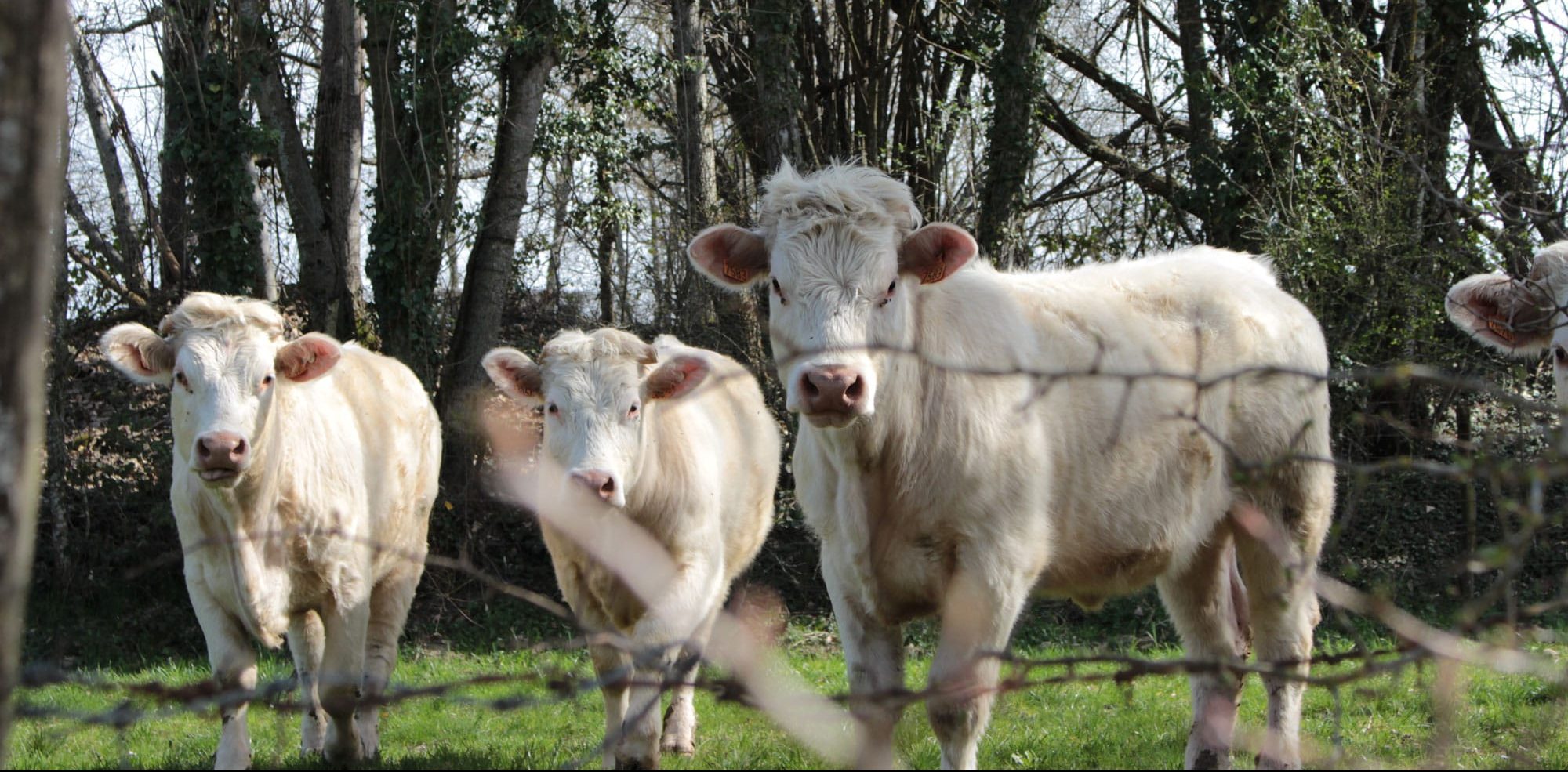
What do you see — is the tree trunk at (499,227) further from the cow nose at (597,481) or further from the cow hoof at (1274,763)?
the cow hoof at (1274,763)

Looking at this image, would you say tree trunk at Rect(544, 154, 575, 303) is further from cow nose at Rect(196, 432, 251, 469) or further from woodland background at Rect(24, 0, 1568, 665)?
cow nose at Rect(196, 432, 251, 469)

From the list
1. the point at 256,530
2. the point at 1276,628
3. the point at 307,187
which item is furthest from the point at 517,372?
the point at 307,187

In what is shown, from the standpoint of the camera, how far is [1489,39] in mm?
12695

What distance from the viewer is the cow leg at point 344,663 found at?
5887 mm

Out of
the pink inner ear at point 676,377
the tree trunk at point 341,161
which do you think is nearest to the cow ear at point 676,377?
the pink inner ear at point 676,377

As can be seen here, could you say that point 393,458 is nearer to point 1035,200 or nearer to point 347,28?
point 347,28

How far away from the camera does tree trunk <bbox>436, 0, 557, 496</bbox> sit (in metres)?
11.6

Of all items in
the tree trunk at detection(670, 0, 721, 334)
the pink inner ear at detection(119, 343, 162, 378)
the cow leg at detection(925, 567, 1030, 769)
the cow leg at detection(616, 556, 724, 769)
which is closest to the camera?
the cow leg at detection(925, 567, 1030, 769)

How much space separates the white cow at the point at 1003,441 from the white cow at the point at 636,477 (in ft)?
3.79

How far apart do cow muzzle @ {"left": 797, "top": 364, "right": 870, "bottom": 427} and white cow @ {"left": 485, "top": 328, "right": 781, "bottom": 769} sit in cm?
168

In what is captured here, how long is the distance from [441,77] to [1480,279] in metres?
8.67

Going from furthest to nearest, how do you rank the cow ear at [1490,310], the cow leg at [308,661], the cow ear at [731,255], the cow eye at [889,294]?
the cow leg at [308,661]
the cow ear at [1490,310]
the cow ear at [731,255]
the cow eye at [889,294]

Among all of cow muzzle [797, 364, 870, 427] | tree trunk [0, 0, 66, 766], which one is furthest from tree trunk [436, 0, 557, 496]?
tree trunk [0, 0, 66, 766]

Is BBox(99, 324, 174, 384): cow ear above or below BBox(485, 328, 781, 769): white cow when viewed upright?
above
